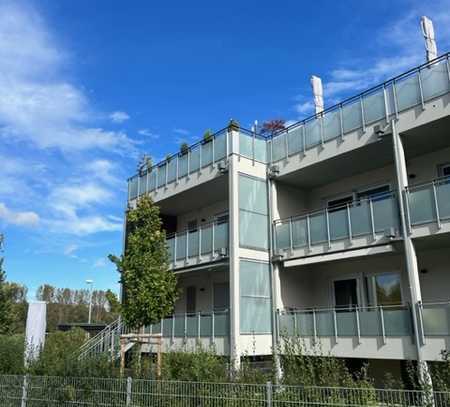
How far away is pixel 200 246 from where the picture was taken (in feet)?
62.1

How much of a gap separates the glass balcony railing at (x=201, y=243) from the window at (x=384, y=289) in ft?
17.5

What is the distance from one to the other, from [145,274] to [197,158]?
239 inches

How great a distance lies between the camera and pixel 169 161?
21.4 metres

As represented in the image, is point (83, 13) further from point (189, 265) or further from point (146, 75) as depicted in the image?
point (189, 265)

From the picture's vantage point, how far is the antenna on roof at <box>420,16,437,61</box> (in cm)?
1561

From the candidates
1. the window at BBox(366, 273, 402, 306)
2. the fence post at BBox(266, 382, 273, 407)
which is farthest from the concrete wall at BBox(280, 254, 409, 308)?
the fence post at BBox(266, 382, 273, 407)

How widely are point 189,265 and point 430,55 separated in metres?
11.6

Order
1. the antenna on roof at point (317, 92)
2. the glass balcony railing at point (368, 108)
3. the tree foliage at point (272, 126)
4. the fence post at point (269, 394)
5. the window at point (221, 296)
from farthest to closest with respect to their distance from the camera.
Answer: the window at point (221, 296) → the antenna on roof at point (317, 92) → the tree foliage at point (272, 126) → the glass balcony railing at point (368, 108) → the fence post at point (269, 394)

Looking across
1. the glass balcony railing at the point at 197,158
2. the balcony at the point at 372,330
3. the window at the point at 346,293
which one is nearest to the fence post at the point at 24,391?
the balcony at the point at 372,330

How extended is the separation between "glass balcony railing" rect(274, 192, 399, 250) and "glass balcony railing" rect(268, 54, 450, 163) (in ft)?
8.29

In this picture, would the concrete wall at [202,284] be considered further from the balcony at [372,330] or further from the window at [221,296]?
the balcony at [372,330]

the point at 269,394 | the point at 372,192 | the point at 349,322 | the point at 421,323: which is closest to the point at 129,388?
the point at 269,394

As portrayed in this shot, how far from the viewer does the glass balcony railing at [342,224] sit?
1455 centimetres

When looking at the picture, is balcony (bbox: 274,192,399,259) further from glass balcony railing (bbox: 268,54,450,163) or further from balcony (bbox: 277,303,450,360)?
glass balcony railing (bbox: 268,54,450,163)
